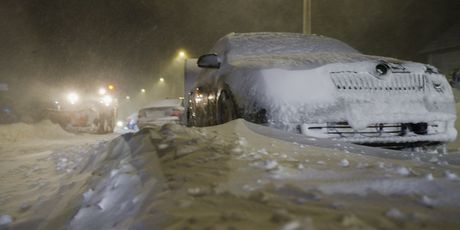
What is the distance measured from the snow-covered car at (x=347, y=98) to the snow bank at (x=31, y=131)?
9.40m

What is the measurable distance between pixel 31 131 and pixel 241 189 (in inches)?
477

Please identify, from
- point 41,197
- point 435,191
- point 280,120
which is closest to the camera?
point 435,191

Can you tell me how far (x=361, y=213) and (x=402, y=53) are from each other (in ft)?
80.6

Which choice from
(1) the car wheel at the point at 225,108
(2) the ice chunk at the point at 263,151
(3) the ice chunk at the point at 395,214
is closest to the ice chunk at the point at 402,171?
(3) the ice chunk at the point at 395,214

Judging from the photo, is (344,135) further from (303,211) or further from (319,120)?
(303,211)

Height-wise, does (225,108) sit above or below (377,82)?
below

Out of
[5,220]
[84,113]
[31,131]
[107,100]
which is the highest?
[107,100]

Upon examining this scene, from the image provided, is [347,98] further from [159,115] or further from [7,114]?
[7,114]

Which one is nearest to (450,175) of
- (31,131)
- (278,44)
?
(278,44)

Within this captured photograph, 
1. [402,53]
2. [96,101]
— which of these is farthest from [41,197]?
[402,53]

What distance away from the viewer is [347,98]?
3.50m

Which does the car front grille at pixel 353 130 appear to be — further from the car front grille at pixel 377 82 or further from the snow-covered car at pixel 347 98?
the car front grille at pixel 377 82

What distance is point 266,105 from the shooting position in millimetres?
3465

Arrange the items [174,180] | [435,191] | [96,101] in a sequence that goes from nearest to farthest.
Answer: [435,191]
[174,180]
[96,101]
